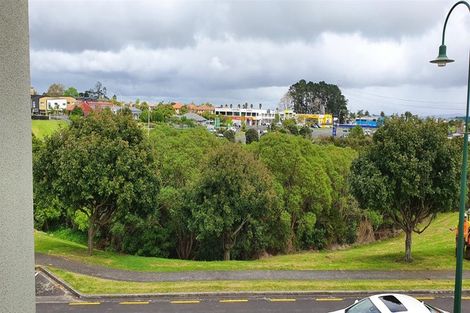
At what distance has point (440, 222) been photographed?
31.2 meters

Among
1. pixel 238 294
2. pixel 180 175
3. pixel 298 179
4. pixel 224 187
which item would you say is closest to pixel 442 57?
pixel 238 294

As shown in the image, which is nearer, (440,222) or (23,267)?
(23,267)

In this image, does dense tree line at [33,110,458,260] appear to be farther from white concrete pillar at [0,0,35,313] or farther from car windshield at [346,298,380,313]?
white concrete pillar at [0,0,35,313]

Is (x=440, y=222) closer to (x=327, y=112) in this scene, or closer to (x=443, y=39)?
(x=443, y=39)

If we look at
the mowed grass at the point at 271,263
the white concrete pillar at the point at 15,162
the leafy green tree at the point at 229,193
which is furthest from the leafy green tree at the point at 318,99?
the white concrete pillar at the point at 15,162

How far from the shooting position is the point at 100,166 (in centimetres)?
1692

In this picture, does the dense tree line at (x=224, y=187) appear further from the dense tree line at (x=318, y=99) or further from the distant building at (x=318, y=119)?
the dense tree line at (x=318, y=99)

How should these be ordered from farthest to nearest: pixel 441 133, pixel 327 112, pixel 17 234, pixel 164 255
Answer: pixel 327 112
pixel 164 255
pixel 441 133
pixel 17 234

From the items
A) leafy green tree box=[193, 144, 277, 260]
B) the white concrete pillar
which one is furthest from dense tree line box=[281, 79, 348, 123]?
the white concrete pillar

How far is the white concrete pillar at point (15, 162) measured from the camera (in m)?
4.08

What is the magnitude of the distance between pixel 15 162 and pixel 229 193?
1715 centimetres

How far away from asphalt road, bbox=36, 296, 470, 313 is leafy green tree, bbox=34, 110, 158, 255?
17.5 ft

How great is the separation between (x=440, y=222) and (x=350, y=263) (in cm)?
1793

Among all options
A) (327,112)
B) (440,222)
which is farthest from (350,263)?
(327,112)
